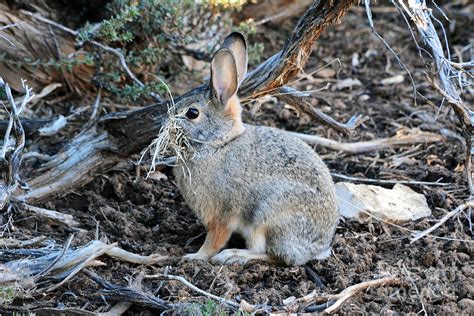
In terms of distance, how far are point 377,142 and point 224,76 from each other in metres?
2.33

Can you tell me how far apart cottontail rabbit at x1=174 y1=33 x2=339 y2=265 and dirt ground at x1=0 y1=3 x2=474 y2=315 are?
17cm

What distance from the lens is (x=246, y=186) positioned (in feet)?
17.2

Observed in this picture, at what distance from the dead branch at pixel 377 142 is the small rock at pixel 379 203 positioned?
0.82 metres

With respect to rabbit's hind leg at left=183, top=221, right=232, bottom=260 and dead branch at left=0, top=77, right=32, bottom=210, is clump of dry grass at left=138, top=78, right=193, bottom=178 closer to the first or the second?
rabbit's hind leg at left=183, top=221, right=232, bottom=260

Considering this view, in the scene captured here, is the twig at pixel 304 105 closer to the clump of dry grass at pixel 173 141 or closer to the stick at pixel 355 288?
the clump of dry grass at pixel 173 141

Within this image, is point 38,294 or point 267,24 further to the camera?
point 267,24

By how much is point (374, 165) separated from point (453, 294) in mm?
2269

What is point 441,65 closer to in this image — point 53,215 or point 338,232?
point 338,232

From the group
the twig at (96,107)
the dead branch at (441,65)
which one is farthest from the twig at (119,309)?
the twig at (96,107)

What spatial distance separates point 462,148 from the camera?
23.3 ft

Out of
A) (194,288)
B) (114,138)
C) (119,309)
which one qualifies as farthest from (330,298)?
(114,138)

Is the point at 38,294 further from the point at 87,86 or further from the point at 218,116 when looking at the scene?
the point at 87,86


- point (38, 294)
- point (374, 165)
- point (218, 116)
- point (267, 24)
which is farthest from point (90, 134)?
point (267, 24)

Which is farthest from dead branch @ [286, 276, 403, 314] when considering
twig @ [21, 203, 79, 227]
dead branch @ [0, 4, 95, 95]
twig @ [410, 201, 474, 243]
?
dead branch @ [0, 4, 95, 95]
